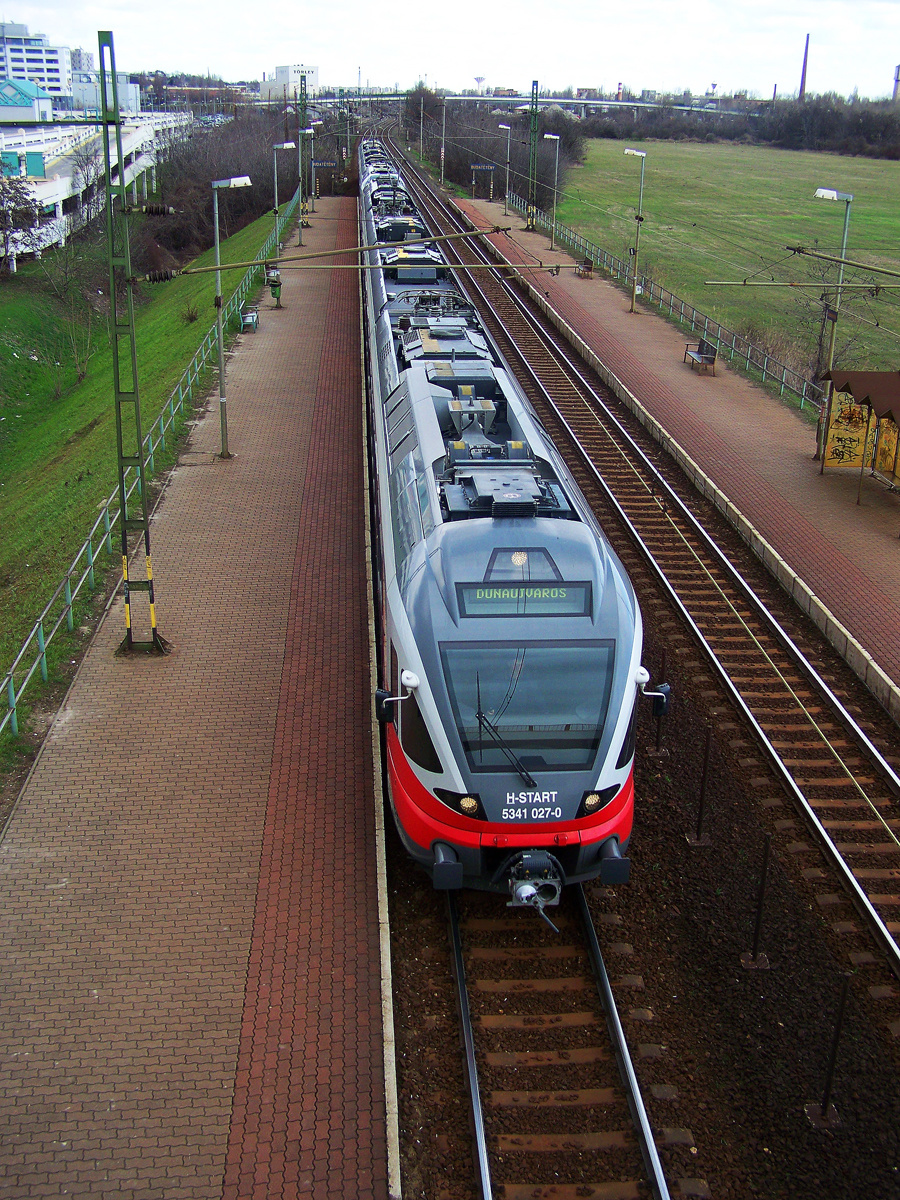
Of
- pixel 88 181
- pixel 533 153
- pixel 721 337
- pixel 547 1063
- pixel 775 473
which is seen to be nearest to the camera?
pixel 547 1063

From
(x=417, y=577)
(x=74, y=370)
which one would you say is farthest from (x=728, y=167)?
(x=417, y=577)

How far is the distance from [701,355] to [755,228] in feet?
166

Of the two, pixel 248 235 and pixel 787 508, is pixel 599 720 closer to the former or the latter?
pixel 787 508

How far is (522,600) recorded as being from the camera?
31.2 feet

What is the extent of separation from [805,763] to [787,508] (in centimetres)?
925

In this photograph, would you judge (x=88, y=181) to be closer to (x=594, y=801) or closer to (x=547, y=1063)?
(x=594, y=801)

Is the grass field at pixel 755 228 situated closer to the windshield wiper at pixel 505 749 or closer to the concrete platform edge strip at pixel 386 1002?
the concrete platform edge strip at pixel 386 1002

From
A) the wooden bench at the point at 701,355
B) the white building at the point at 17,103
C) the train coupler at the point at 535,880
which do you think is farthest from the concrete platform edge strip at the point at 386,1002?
the white building at the point at 17,103

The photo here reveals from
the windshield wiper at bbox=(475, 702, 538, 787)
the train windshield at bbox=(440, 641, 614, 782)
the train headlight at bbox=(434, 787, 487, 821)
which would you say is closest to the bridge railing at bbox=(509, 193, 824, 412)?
the train windshield at bbox=(440, 641, 614, 782)

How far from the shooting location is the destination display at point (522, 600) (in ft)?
31.0

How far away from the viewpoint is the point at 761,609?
16484 mm

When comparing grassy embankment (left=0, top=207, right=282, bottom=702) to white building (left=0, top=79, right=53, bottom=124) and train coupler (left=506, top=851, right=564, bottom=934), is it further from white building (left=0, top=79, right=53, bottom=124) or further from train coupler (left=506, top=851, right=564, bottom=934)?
white building (left=0, top=79, right=53, bottom=124)

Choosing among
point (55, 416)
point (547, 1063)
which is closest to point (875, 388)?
point (547, 1063)

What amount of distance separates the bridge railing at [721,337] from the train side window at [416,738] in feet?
62.9
